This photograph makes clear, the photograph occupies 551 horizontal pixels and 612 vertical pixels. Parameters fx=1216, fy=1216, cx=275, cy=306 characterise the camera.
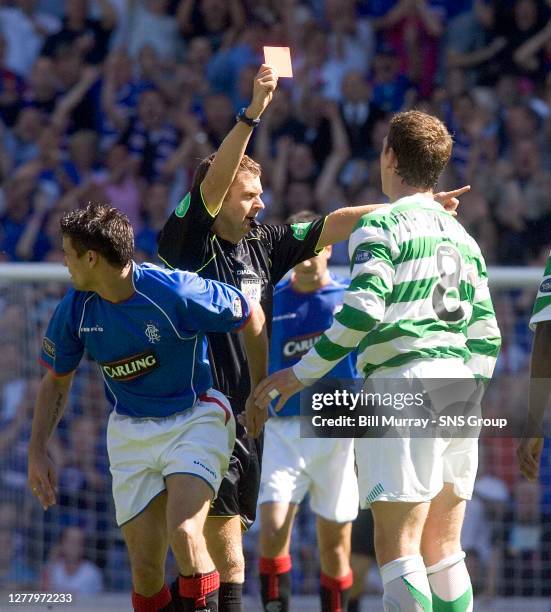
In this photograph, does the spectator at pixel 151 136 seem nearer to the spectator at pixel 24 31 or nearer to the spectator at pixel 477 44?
the spectator at pixel 24 31

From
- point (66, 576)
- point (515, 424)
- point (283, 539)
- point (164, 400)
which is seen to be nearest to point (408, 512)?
point (164, 400)

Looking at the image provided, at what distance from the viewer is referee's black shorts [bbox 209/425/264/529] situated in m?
5.15

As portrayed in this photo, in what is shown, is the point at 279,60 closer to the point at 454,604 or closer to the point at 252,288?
the point at 252,288

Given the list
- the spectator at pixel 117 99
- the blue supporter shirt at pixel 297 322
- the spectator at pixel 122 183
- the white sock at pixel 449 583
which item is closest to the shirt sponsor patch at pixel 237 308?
the white sock at pixel 449 583

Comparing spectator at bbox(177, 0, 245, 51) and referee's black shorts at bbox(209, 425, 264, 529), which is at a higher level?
spectator at bbox(177, 0, 245, 51)

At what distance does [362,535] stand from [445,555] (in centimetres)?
Result: 277

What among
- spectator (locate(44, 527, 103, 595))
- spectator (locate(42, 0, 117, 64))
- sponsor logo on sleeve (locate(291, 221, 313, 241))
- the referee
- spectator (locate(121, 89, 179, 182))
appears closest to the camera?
the referee

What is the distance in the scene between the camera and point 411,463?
14.6 ft

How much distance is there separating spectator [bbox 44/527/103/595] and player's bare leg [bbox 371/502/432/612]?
405 cm

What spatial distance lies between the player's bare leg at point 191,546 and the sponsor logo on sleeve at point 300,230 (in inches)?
54.8

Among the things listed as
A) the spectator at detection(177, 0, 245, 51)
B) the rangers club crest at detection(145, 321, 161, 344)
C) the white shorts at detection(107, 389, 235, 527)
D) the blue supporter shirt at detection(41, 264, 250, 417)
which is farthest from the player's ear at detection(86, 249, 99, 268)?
the spectator at detection(177, 0, 245, 51)

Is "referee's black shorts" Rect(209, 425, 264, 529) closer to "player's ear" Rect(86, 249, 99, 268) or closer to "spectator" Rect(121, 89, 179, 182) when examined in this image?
"player's ear" Rect(86, 249, 99, 268)

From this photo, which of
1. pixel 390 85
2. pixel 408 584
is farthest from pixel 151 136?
pixel 408 584

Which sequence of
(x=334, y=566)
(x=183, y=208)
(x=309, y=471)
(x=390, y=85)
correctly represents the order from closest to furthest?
(x=183, y=208) → (x=334, y=566) → (x=309, y=471) → (x=390, y=85)
